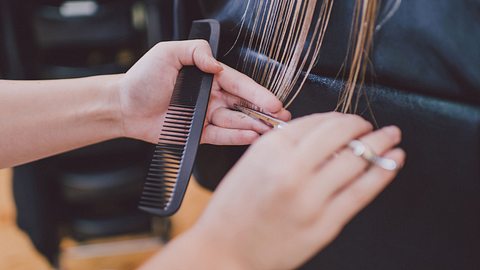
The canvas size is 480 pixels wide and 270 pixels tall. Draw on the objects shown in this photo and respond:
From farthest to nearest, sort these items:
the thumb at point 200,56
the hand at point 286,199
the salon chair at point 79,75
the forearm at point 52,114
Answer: the salon chair at point 79,75 → the forearm at point 52,114 → the thumb at point 200,56 → the hand at point 286,199

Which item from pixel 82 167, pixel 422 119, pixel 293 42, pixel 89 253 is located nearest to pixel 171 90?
pixel 293 42

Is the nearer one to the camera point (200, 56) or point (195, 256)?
point (195, 256)

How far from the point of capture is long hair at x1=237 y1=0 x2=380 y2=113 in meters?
0.51

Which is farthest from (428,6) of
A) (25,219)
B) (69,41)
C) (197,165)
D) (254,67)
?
(25,219)

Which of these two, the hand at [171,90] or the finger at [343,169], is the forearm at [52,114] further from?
the finger at [343,169]

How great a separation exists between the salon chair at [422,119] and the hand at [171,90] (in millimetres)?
64

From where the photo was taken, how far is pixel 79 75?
4.14 feet

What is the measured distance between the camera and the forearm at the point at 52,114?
76 cm

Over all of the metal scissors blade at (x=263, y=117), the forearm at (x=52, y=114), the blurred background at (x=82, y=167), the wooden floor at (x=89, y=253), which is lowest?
the wooden floor at (x=89, y=253)

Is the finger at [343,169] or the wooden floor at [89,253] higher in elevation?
the finger at [343,169]

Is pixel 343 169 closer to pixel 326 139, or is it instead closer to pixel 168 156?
pixel 326 139

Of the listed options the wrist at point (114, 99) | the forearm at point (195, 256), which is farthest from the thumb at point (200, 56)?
the forearm at point (195, 256)

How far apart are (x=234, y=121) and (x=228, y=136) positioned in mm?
20

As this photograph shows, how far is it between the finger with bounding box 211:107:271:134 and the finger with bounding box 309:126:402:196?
20 cm
